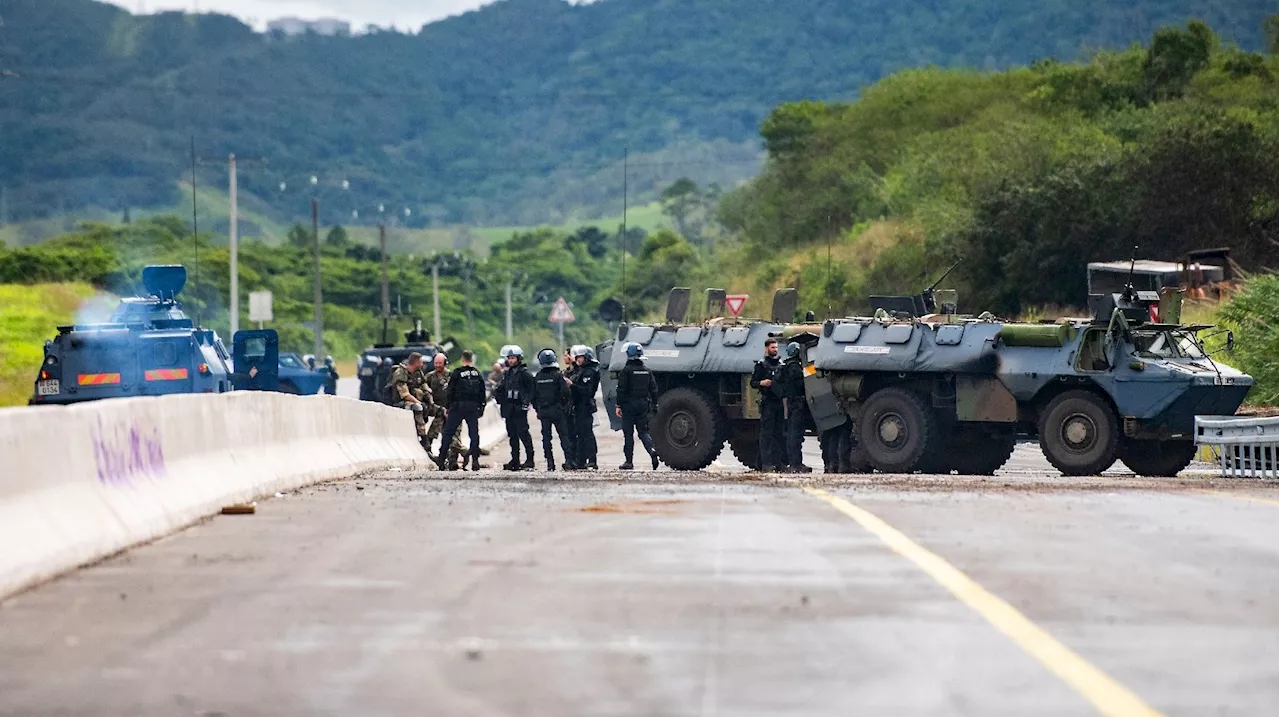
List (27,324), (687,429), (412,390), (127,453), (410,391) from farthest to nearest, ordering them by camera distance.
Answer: (27,324), (412,390), (410,391), (687,429), (127,453)

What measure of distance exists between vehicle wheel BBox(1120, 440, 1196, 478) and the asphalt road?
38.0 ft

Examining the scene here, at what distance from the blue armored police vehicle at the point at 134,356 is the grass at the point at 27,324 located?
22.8 meters

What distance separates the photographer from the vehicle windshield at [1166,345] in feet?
91.0

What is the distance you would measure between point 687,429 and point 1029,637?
22.9 meters

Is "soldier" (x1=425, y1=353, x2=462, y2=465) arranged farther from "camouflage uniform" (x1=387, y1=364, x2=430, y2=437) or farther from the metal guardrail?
the metal guardrail

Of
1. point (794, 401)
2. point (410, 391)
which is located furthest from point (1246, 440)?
point (410, 391)

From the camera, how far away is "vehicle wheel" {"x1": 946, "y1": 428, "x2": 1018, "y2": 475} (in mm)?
30016

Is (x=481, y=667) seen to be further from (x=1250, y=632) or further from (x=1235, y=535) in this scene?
(x=1235, y=535)

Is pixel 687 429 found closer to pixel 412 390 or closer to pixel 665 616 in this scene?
pixel 412 390

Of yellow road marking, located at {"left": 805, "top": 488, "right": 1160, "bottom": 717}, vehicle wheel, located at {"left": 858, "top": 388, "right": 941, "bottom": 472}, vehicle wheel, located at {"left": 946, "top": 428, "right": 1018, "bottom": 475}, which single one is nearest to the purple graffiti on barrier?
yellow road marking, located at {"left": 805, "top": 488, "right": 1160, "bottom": 717}

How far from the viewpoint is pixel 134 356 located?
33.0m

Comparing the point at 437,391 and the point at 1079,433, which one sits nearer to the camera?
the point at 1079,433

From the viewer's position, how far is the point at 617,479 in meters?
23.3

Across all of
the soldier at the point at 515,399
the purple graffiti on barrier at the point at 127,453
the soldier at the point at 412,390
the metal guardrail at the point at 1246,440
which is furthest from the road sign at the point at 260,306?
the purple graffiti on barrier at the point at 127,453
